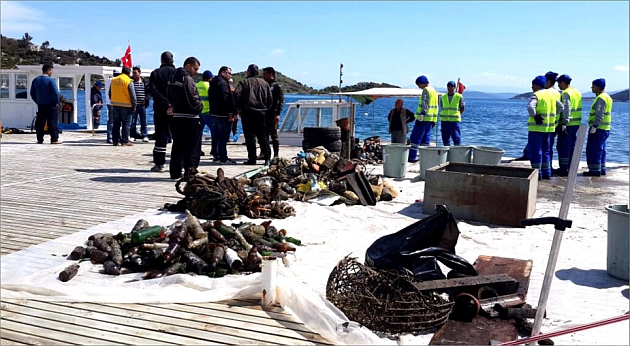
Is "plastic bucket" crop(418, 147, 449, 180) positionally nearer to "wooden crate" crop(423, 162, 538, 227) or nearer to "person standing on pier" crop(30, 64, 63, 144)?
"wooden crate" crop(423, 162, 538, 227)

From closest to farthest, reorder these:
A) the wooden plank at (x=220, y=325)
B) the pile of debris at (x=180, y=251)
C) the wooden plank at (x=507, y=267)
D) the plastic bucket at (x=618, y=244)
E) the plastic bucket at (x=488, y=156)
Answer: the wooden plank at (x=220, y=325)
the pile of debris at (x=180, y=251)
the wooden plank at (x=507, y=267)
the plastic bucket at (x=618, y=244)
the plastic bucket at (x=488, y=156)

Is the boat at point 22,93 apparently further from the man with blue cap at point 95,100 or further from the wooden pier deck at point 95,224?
the wooden pier deck at point 95,224

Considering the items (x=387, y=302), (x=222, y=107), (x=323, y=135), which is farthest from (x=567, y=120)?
(x=387, y=302)

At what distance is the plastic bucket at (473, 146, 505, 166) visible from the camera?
41.7ft

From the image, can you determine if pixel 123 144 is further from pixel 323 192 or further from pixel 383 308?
pixel 383 308

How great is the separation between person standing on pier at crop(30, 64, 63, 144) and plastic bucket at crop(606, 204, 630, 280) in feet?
42.6

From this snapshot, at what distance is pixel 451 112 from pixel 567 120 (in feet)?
8.86

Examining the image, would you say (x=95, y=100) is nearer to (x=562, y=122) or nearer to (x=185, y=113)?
(x=185, y=113)

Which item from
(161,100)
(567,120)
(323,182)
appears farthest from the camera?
(567,120)

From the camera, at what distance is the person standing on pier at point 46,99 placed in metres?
15.1

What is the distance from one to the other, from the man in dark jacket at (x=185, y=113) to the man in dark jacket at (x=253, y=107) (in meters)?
1.88

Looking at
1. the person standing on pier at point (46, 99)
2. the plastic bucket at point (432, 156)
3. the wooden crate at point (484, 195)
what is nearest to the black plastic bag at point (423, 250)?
the wooden crate at point (484, 195)

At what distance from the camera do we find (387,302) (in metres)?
4.76

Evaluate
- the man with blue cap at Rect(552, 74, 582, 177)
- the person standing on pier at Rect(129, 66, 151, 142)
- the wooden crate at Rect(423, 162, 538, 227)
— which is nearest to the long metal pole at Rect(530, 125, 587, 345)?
the wooden crate at Rect(423, 162, 538, 227)
